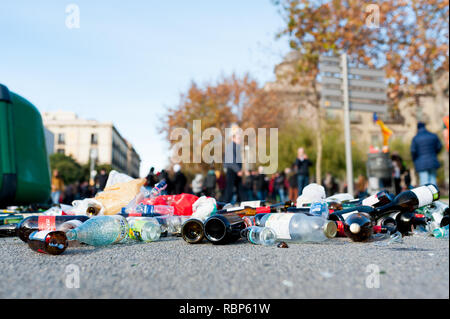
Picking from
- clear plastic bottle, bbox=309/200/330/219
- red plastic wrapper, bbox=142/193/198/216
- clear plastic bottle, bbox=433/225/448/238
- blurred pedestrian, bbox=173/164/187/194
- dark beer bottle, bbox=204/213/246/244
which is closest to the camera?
dark beer bottle, bbox=204/213/246/244

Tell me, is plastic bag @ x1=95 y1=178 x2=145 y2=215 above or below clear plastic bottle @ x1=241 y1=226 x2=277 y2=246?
above

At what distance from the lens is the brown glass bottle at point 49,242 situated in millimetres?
2096

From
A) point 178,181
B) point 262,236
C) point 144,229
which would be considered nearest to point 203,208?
point 144,229

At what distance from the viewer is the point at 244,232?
2.62 m

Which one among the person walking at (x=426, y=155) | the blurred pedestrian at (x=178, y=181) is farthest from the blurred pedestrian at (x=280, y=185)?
the person walking at (x=426, y=155)

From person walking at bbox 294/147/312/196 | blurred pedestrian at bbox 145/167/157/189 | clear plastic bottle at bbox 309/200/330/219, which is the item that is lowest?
clear plastic bottle at bbox 309/200/330/219

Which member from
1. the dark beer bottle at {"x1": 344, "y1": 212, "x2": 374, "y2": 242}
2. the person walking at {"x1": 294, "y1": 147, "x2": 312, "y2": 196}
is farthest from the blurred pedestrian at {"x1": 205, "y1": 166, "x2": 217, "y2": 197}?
the dark beer bottle at {"x1": 344, "y1": 212, "x2": 374, "y2": 242}

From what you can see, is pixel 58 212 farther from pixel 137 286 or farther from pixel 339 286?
pixel 339 286

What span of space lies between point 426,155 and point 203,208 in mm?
5934

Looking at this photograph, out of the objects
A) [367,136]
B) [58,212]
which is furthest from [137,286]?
[367,136]

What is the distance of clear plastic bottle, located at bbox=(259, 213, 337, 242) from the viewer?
2453 millimetres

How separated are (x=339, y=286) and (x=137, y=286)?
714 mm

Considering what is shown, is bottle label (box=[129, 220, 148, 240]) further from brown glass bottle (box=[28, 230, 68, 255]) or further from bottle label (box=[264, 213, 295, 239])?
bottle label (box=[264, 213, 295, 239])

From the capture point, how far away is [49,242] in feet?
6.90
